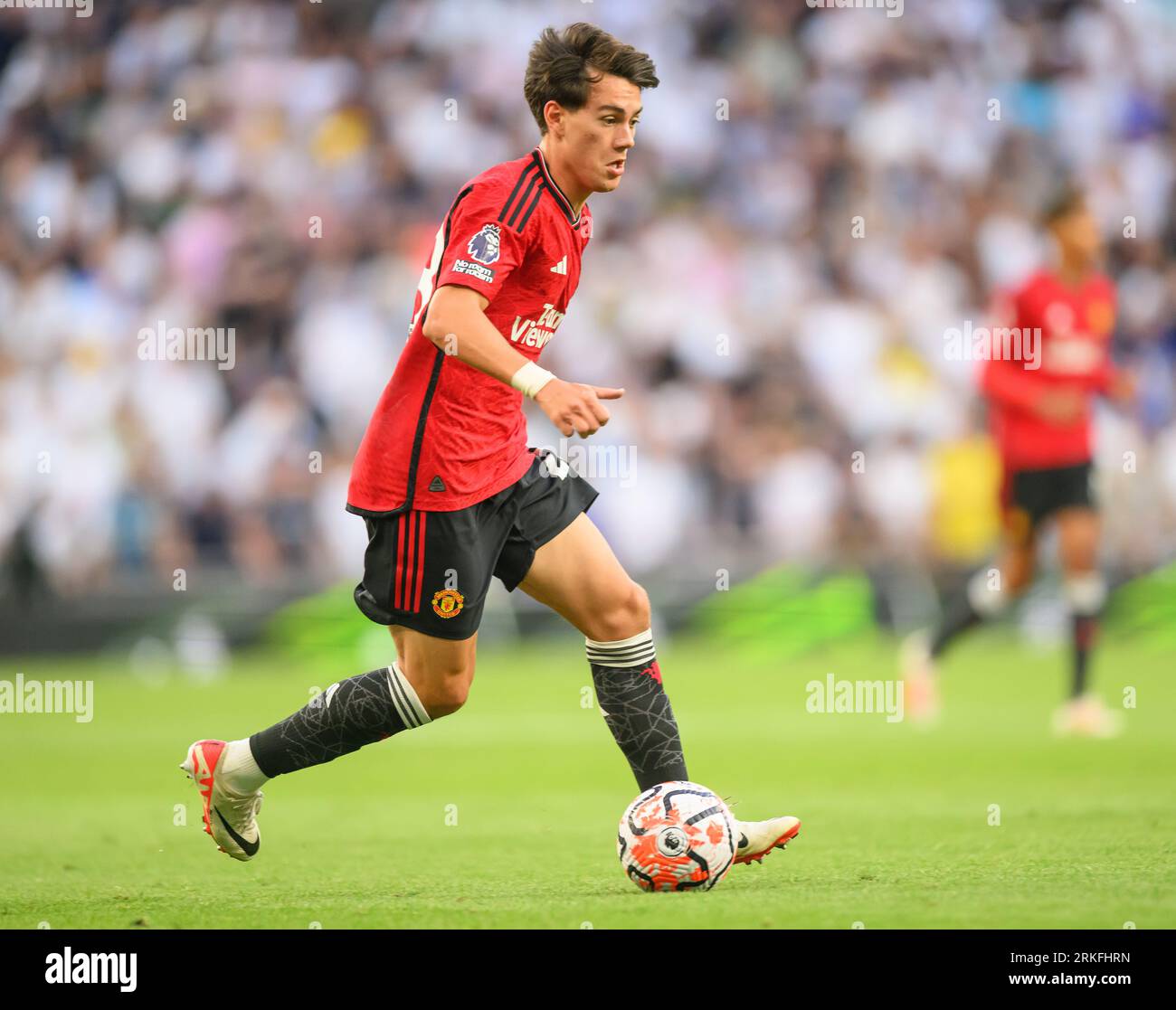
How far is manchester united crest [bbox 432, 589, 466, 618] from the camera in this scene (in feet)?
17.9

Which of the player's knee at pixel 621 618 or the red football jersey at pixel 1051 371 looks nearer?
the player's knee at pixel 621 618

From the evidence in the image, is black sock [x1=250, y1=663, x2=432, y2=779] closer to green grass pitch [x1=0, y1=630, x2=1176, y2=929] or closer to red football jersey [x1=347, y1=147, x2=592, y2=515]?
green grass pitch [x1=0, y1=630, x2=1176, y2=929]

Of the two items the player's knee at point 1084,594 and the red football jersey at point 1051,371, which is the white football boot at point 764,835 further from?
the red football jersey at point 1051,371

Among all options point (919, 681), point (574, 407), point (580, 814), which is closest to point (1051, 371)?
point (919, 681)

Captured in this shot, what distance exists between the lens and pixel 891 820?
6961 mm

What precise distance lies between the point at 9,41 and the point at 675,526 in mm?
8762

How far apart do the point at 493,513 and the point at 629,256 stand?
1274 cm

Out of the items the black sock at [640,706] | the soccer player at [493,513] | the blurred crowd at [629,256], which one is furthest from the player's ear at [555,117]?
the blurred crowd at [629,256]

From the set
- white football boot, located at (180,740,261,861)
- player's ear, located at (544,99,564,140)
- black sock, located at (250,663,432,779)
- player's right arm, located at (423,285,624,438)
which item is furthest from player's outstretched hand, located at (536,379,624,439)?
white football boot, located at (180,740,261,861)

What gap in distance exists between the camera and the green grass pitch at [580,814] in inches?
198

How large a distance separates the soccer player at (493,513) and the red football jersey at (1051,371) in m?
→ 5.26

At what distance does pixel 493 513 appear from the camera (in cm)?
559

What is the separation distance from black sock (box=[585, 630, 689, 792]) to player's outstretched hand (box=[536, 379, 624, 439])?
99cm
